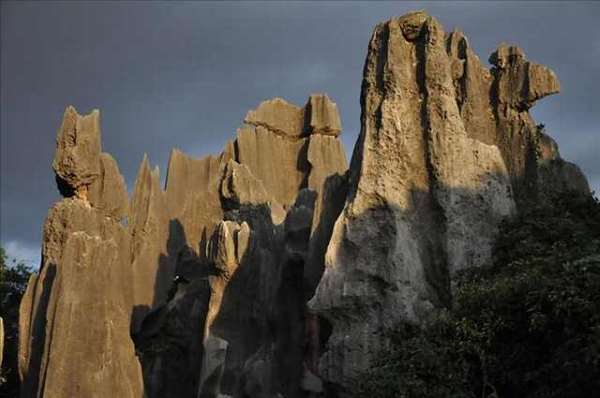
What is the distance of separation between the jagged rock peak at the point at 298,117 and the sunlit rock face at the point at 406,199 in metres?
18.6

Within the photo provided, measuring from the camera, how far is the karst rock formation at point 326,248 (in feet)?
62.3

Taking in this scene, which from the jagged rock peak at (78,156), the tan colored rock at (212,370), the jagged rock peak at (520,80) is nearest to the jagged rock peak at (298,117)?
the jagged rock peak at (78,156)

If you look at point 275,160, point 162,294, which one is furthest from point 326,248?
point 275,160

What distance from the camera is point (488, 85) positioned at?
78.8 feet

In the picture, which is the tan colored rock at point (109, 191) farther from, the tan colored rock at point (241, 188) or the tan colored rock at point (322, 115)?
the tan colored rock at point (322, 115)

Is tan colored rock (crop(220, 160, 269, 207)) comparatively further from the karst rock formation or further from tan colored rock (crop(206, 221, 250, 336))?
tan colored rock (crop(206, 221, 250, 336))

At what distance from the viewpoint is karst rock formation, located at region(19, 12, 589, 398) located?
19.0m

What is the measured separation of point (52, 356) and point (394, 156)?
8.72 metres

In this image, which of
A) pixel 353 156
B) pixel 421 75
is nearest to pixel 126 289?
pixel 353 156

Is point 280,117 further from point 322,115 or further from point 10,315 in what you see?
point 10,315

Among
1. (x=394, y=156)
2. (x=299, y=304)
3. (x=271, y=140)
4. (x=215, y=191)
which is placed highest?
(x=271, y=140)

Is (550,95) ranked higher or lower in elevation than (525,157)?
higher

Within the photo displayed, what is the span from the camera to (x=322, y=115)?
4044 centimetres

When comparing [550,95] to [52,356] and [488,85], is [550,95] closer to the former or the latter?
[488,85]
